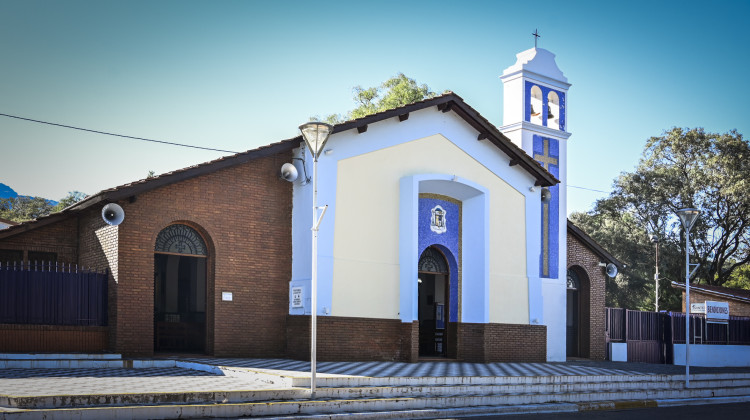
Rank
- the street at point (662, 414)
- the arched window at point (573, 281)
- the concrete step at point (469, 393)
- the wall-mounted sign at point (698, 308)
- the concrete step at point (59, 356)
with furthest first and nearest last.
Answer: the wall-mounted sign at point (698, 308) → the arched window at point (573, 281) → the concrete step at point (59, 356) → the street at point (662, 414) → the concrete step at point (469, 393)

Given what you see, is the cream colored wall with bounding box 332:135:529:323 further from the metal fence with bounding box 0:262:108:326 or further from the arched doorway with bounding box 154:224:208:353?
the metal fence with bounding box 0:262:108:326

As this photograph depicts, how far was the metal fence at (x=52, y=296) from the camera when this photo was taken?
49.1 feet

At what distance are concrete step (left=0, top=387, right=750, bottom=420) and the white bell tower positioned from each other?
564cm

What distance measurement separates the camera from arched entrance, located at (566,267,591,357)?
24.8 meters

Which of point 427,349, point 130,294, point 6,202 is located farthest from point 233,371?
point 6,202

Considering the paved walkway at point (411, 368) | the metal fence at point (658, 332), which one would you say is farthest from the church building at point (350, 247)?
the metal fence at point (658, 332)

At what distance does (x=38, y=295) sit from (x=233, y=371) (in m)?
4.64

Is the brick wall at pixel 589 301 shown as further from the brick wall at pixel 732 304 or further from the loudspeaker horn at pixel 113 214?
the loudspeaker horn at pixel 113 214

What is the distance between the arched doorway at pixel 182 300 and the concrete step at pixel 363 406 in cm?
670

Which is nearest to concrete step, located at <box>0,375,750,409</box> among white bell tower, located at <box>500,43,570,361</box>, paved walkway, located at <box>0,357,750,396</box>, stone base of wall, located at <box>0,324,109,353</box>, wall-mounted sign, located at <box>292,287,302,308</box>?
paved walkway, located at <box>0,357,750,396</box>

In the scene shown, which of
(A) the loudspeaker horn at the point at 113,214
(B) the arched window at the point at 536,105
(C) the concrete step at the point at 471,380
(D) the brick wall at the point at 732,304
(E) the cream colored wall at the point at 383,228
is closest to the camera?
(C) the concrete step at the point at 471,380

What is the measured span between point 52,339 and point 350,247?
22.1ft

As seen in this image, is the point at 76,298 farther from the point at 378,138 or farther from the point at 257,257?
the point at 378,138

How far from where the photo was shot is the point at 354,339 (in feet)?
58.2
